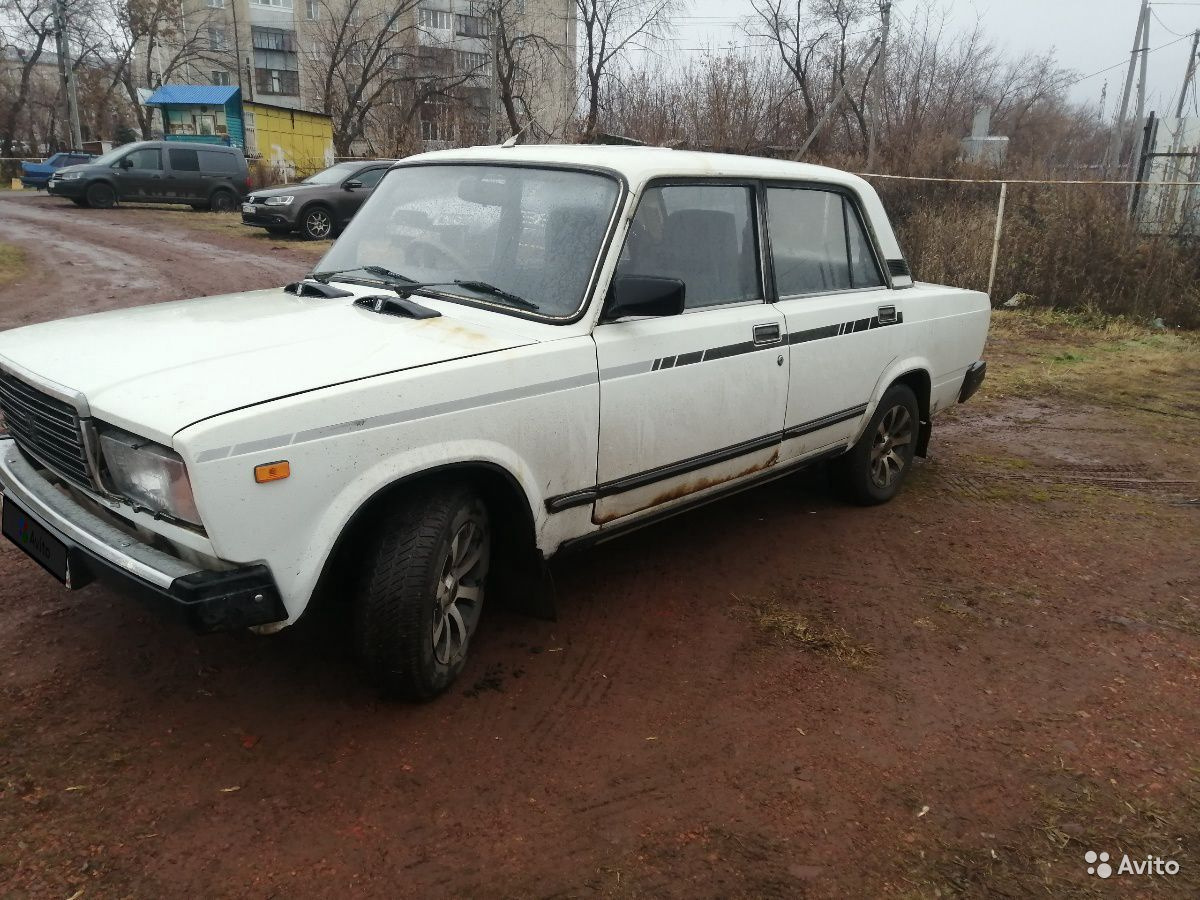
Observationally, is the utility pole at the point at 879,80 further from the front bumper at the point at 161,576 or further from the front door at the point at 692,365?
the front bumper at the point at 161,576

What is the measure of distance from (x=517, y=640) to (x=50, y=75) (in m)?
76.1

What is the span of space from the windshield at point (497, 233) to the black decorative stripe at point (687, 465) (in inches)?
26.1

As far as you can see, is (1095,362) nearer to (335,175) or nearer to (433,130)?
(335,175)

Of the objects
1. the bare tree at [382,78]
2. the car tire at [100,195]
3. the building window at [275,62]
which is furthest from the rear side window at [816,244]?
the building window at [275,62]

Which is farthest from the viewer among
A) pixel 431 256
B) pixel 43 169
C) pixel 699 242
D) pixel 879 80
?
pixel 43 169

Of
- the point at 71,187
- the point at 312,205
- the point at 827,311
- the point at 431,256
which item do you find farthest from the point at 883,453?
the point at 71,187

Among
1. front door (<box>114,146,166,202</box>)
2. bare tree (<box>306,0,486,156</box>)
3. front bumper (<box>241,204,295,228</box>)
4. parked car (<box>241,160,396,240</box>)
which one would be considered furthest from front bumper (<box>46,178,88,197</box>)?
bare tree (<box>306,0,486,156</box>)

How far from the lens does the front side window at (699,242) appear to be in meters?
3.56

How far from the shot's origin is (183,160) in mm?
21703

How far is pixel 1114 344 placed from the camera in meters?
10.6

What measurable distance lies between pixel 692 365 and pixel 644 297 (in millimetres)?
482

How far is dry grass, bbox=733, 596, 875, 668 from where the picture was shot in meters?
3.58

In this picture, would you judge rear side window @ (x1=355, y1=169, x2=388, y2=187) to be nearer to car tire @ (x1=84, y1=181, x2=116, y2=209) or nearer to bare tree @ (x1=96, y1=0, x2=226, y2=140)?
car tire @ (x1=84, y1=181, x2=116, y2=209)

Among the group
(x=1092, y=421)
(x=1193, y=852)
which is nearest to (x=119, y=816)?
(x=1193, y=852)
